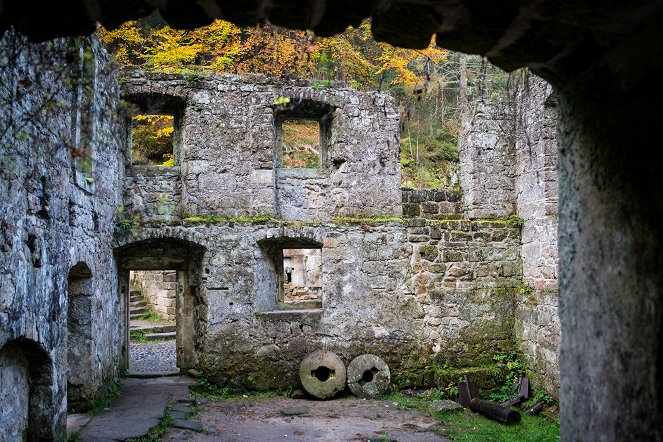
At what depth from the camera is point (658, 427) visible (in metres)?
1.74

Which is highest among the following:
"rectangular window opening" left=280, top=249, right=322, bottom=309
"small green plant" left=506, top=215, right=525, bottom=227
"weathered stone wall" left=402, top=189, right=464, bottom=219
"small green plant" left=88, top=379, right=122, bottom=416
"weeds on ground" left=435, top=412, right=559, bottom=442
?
"weathered stone wall" left=402, top=189, right=464, bottom=219

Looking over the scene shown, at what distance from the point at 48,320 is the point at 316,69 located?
10086 mm

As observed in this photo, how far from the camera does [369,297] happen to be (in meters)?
9.21

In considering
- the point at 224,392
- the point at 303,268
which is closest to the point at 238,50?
the point at 303,268

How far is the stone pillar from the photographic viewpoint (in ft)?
5.79

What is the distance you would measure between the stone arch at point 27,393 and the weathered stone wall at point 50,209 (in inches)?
0.4

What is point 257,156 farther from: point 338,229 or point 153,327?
point 153,327

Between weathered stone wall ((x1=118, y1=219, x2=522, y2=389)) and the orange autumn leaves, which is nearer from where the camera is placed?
weathered stone wall ((x1=118, y1=219, x2=522, y2=389))

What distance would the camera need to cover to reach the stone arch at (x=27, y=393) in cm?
445

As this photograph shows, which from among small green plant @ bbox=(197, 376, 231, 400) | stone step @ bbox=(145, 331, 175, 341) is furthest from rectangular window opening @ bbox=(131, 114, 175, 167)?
small green plant @ bbox=(197, 376, 231, 400)

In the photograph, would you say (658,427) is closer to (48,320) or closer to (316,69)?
(48,320)

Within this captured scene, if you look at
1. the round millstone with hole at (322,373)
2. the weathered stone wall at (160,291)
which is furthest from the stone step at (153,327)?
the round millstone with hole at (322,373)

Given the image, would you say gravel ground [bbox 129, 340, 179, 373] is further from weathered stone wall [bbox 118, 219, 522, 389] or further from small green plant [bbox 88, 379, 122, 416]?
weathered stone wall [bbox 118, 219, 522, 389]

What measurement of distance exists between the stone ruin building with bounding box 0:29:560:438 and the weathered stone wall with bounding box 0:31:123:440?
737 mm
